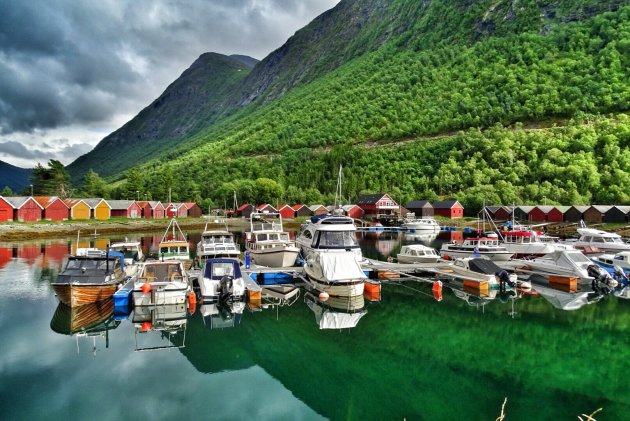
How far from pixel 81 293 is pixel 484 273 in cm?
2664

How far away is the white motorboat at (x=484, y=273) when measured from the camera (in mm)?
32281

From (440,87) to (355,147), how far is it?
45.7 m

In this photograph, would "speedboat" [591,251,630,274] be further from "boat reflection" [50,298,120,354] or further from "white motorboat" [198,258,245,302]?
"boat reflection" [50,298,120,354]

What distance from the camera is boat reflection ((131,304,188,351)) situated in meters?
21.7

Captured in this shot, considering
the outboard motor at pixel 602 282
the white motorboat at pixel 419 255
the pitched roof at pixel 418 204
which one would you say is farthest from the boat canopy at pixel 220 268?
the pitched roof at pixel 418 204

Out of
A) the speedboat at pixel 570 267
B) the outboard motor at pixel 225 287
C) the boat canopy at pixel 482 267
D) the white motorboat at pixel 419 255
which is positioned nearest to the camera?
the outboard motor at pixel 225 287

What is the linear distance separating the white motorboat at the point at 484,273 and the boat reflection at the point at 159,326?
20.4 metres

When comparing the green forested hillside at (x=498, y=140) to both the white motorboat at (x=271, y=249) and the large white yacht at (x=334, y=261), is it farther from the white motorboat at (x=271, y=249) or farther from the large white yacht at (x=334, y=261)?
the large white yacht at (x=334, y=261)

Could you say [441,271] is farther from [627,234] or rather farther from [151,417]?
[627,234]

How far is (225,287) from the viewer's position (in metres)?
27.3

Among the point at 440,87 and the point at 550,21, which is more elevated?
the point at 550,21

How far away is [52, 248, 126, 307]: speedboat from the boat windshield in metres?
14.2

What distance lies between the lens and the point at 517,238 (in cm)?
4900

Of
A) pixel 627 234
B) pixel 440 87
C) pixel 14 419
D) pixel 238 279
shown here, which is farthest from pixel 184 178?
pixel 14 419
